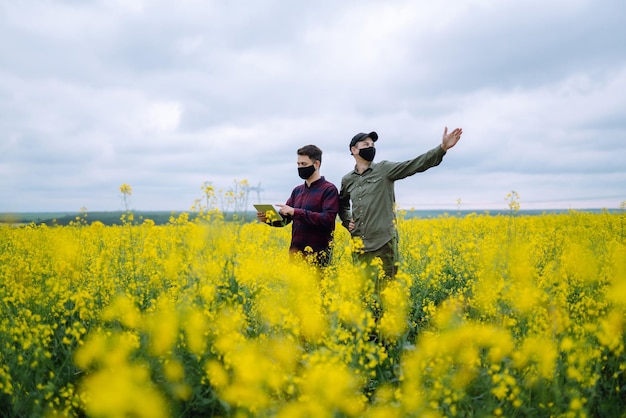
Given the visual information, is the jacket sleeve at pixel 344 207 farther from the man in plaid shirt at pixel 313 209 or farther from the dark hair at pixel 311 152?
the dark hair at pixel 311 152

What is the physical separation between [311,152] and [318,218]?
0.75 metres

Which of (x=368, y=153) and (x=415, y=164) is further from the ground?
(x=368, y=153)

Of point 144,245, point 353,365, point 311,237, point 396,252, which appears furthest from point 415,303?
point 144,245

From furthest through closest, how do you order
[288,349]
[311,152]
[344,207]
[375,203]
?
1. [344,207]
2. [311,152]
3. [375,203]
4. [288,349]

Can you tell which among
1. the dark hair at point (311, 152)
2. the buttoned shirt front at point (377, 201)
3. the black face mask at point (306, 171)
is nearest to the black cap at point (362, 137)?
the buttoned shirt front at point (377, 201)

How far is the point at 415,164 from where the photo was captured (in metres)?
4.38

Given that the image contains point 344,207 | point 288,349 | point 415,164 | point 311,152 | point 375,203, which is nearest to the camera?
point 288,349

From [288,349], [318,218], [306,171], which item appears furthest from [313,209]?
[288,349]

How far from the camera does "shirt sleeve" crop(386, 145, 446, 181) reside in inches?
167

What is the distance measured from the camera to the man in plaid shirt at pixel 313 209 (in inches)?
183

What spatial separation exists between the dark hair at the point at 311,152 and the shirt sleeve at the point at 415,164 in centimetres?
77

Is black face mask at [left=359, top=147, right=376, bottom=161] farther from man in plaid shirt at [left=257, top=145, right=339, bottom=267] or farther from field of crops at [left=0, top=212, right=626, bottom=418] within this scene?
field of crops at [left=0, top=212, right=626, bottom=418]

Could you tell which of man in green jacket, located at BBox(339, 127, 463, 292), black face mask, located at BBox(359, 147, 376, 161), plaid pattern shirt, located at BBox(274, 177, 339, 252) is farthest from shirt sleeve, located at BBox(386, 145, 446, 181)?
plaid pattern shirt, located at BBox(274, 177, 339, 252)

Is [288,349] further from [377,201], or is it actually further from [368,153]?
[368,153]
